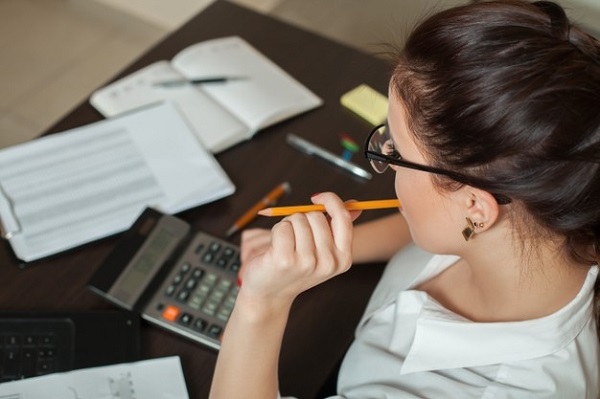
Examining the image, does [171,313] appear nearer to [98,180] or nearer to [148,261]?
[148,261]

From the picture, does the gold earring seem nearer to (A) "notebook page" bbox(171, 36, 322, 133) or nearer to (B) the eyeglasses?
(B) the eyeglasses

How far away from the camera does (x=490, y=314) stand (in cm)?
87

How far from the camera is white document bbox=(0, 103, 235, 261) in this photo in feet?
3.29

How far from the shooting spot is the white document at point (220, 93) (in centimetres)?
118

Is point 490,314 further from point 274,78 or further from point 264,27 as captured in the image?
point 264,27

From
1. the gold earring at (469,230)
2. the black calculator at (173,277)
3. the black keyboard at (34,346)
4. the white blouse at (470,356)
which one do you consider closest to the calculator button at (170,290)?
the black calculator at (173,277)

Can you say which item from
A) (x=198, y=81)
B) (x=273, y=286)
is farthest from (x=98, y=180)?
(x=273, y=286)

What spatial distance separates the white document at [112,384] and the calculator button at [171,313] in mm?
55

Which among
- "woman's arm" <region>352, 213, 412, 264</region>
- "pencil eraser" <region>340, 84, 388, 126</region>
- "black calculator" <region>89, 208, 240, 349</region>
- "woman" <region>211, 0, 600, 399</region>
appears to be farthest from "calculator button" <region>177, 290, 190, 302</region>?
"pencil eraser" <region>340, 84, 388, 126</region>

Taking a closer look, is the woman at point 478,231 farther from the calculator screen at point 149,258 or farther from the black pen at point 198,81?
the black pen at point 198,81

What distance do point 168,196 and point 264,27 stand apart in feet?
1.65

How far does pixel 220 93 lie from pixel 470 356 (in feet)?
2.15

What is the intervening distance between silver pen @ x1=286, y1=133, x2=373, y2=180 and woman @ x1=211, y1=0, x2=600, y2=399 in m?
0.25

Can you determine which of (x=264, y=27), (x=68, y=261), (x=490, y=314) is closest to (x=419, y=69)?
(x=490, y=314)
